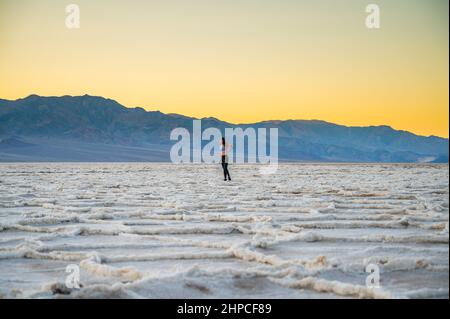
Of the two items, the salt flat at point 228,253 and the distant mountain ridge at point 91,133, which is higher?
the distant mountain ridge at point 91,133

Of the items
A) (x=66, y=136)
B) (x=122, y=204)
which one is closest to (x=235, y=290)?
(x=122, y=204)

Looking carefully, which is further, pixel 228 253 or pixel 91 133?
pixel 91 133

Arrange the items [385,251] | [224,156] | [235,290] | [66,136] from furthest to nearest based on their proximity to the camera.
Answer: [66,136], [224,156], [385,251], [235,290]

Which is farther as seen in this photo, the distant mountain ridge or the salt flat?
the distant mountain ridge

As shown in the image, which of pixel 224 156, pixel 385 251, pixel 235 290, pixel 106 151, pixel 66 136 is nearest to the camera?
pixel 235 290

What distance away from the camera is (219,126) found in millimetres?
191625

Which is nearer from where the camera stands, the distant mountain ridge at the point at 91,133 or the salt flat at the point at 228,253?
the salt flat at the point at 228,253

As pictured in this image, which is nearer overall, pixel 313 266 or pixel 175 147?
pixel 313 266

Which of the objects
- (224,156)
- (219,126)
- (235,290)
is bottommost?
(235,290)

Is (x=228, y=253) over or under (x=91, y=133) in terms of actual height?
under

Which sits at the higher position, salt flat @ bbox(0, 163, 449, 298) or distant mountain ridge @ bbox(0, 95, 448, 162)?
distant mountain ridge @ bbox(0, 95, 448, 162)

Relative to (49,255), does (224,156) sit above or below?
above
